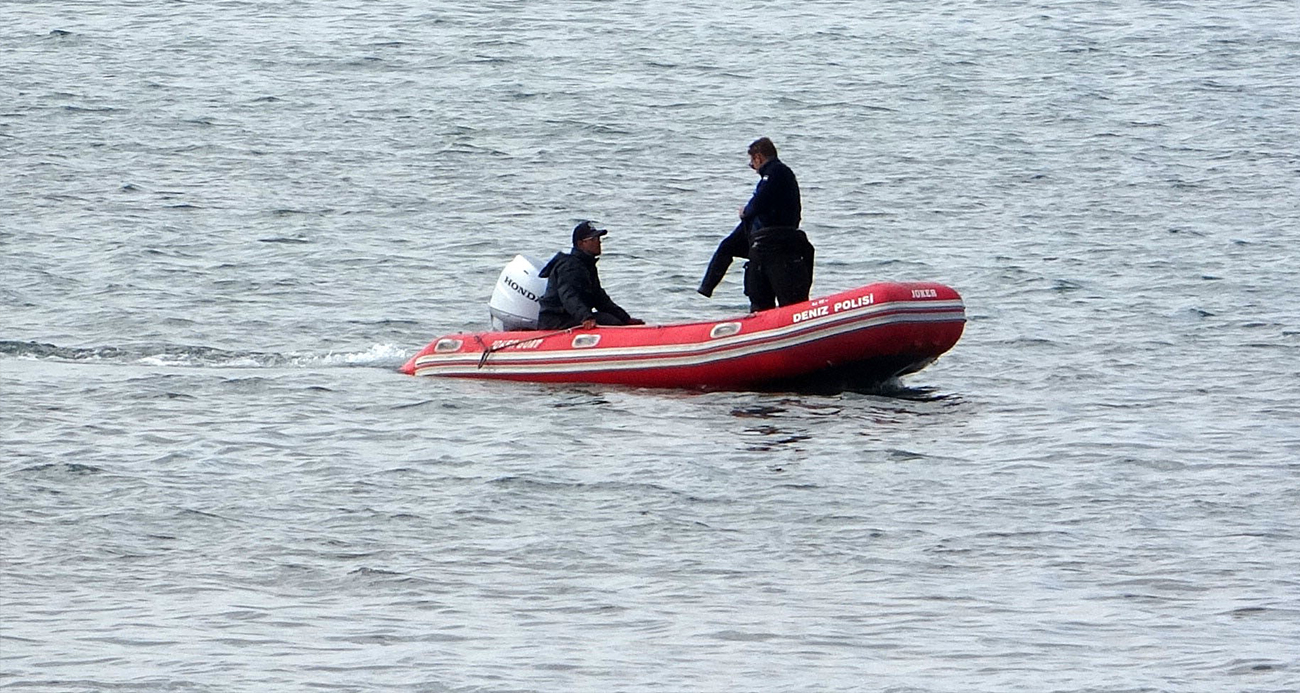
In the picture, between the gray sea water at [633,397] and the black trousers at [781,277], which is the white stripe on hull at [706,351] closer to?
the gray sea water at [633,397]

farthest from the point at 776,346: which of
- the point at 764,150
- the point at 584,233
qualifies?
the point at 584,233

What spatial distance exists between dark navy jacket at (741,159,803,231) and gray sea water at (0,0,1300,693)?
1133mm

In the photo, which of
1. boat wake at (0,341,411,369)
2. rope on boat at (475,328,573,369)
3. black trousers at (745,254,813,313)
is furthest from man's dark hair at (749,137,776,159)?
boat wake at (0,341,411,369)

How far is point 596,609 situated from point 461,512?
6.00 ft

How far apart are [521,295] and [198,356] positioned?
8.84 ft

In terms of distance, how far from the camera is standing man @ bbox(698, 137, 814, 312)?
12.9m

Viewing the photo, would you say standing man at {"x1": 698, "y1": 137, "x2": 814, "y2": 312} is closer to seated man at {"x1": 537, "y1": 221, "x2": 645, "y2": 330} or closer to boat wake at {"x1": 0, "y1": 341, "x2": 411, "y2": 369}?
seated man at {"x1": 537, "y1": 221, "x2": 645, "y2": 330}

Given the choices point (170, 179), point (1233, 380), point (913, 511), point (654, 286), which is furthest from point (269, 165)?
point (913, 511)

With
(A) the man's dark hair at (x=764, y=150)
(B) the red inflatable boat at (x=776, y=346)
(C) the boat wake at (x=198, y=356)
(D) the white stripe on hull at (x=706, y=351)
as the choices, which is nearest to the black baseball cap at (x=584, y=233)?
(B) the red inflatable boat at (x=776, y=346)

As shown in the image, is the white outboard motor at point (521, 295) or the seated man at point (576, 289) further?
the white outboard motor at point (521, 295)

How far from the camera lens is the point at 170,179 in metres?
23.9

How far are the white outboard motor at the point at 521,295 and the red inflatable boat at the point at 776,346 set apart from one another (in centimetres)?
31

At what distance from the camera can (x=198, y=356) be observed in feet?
48.3

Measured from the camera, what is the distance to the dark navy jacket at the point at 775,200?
12852 mm
